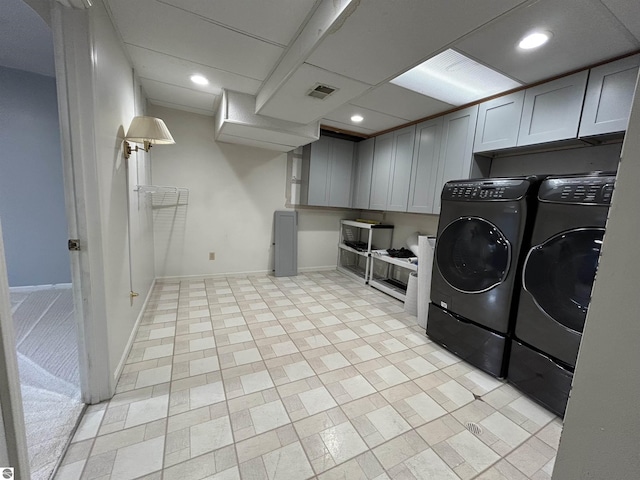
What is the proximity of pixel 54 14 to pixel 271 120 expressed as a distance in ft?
5.59

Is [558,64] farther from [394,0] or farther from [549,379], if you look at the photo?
[549,379]

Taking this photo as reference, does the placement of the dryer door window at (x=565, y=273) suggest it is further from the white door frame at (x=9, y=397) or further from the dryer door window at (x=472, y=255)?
the white door frame at (x=9, y=397)

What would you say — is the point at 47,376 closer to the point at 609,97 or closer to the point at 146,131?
the point at 146,131

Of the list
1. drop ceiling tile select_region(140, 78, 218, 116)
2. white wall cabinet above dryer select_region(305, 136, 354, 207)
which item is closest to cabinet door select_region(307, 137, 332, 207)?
white wall cabinet above dryer select_region(305, 136, 354, 207)

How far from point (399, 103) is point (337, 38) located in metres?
1.39

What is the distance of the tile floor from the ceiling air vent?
2042mm

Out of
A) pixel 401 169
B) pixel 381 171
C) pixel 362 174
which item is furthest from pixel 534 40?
pixel 362 174

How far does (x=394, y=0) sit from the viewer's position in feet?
3.56

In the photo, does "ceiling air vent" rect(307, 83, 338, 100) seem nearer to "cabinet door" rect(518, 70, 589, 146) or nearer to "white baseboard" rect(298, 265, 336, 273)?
"cabinet door" rect(518, 70, 589, 146)

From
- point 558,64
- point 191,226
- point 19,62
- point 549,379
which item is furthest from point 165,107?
point 549,379

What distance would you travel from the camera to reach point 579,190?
4.57 feet

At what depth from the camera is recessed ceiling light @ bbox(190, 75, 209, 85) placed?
89.1 inches

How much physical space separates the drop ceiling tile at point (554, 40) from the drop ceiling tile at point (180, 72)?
1789 millimetres

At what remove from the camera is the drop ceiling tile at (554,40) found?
1259mm
